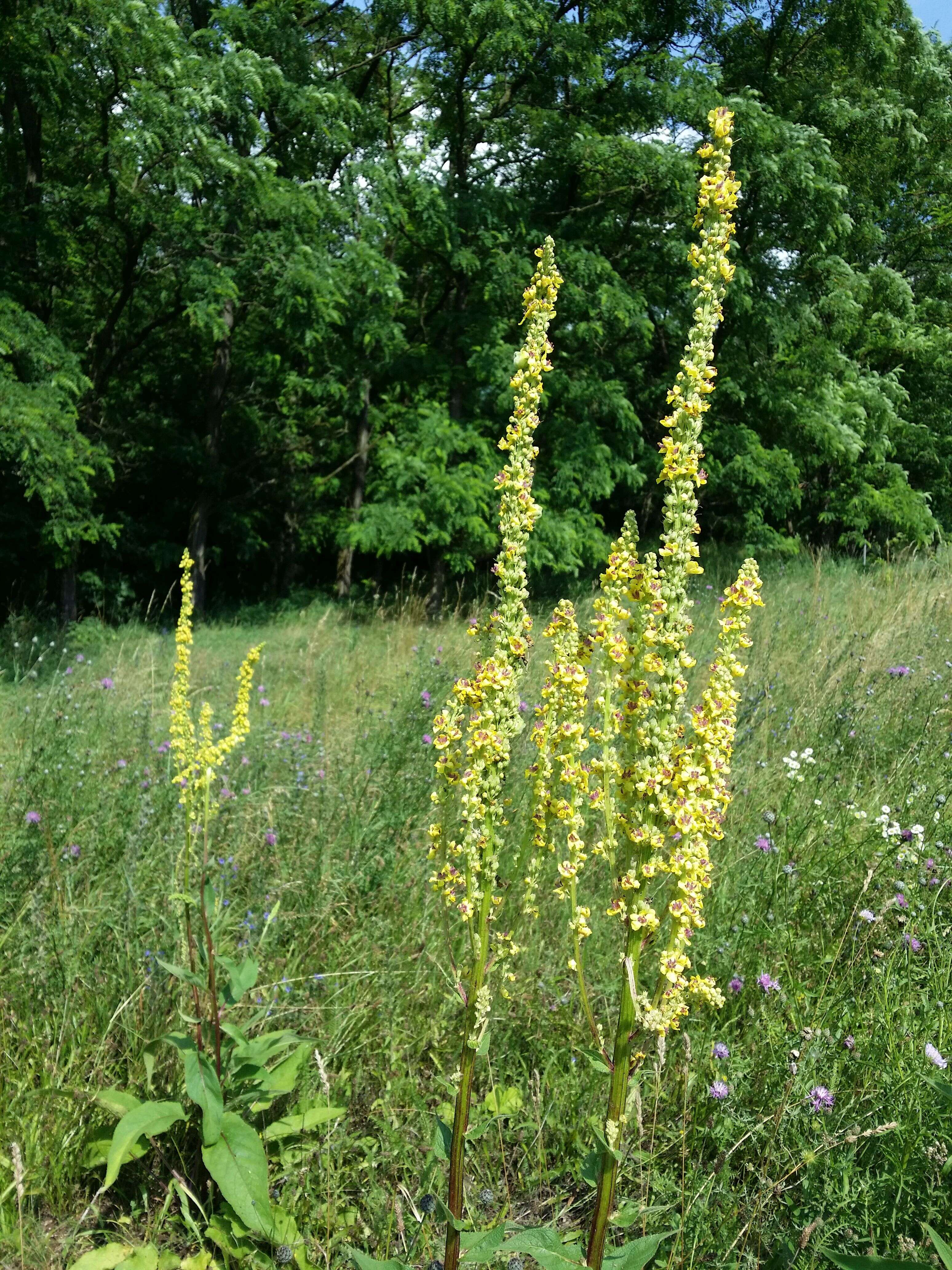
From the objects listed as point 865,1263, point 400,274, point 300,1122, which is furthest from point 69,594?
point 865,1263

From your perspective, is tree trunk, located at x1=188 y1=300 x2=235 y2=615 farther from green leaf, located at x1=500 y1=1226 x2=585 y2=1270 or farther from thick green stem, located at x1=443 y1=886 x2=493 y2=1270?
green leaf, located at x1=500 y1=1226 x2=585 y2=1270

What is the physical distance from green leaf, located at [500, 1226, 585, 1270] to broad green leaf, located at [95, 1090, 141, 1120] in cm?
118

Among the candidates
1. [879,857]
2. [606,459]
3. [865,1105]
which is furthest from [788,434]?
[865,1105]

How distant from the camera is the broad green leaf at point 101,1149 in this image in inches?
85.8

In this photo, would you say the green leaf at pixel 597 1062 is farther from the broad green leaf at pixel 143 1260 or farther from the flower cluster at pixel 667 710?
the broad green leaf at pixel 143 1260

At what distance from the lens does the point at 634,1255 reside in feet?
4.66

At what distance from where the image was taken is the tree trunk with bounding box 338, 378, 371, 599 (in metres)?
11.6

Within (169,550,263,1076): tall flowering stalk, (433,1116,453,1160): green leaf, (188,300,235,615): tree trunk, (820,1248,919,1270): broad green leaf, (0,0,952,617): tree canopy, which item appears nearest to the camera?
(820,1248,919,1270): broad green leaf

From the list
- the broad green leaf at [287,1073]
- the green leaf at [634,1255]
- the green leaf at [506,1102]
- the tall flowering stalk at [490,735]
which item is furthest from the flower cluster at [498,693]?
the broad green leaf at [287,1073]

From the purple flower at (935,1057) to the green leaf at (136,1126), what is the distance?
70.3 inches

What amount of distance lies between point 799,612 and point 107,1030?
640 cm

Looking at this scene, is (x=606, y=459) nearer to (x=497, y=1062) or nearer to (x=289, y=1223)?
(x=497, y=1062)

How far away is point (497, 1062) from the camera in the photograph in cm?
259

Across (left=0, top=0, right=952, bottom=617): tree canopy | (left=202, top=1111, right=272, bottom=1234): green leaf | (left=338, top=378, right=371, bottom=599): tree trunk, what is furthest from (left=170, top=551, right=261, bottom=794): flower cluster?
(left=338, top=378, right=371, bottom=599): tree trunk
